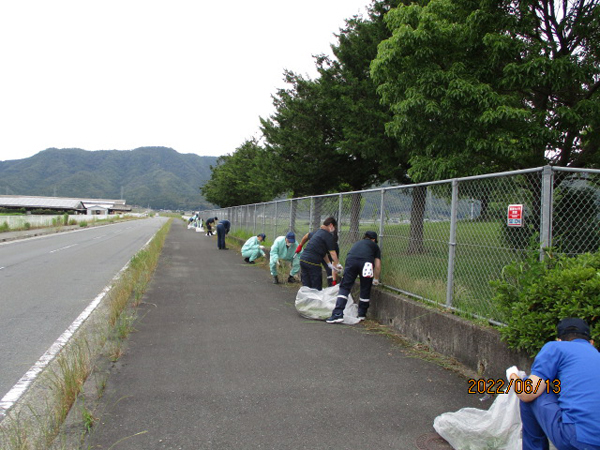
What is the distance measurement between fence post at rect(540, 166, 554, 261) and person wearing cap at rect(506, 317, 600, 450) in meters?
1.61

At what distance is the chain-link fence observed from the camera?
15.1 ft

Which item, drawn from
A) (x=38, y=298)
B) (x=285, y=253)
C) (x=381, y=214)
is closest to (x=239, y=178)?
(x=285, y=253)

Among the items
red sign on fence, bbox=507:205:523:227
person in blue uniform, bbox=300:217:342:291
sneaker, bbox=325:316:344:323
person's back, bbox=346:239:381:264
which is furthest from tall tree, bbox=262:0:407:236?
red sign on fence, bbox=507:205:523:227

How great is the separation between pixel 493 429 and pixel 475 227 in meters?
2.54

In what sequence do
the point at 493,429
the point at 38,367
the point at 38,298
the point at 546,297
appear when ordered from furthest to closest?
the point at 38,298
the point at 38,367
the point at 546,297
the point at 493,429

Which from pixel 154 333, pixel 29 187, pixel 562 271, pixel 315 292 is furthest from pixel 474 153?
pixel 29 187

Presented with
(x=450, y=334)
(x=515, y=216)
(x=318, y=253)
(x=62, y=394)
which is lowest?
(x=62, y=394)

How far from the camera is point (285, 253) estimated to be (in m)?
11.7

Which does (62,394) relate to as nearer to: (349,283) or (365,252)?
(349,283)

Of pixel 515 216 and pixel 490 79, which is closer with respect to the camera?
pixel 515 216

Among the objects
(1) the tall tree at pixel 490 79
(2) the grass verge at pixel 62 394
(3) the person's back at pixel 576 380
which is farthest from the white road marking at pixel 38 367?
(1) the tall tree at pixel 490 79

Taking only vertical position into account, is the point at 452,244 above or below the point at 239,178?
below

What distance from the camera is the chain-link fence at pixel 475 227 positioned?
4.60m

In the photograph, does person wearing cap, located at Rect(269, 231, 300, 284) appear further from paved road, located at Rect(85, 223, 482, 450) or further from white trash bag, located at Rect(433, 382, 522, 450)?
white trash bag, located at Rect(433, 382, 522, 450)
